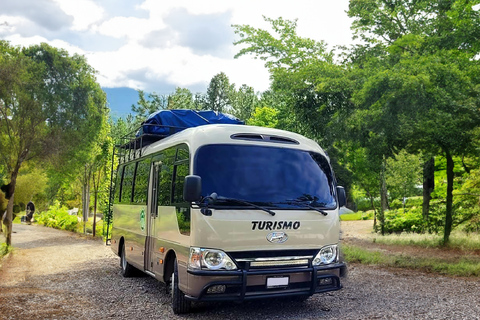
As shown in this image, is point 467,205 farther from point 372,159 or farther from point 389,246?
point 372,159

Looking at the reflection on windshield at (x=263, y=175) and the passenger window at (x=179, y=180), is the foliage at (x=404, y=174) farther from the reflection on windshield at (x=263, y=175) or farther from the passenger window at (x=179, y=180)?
the passenger window at (x=179, y=180)

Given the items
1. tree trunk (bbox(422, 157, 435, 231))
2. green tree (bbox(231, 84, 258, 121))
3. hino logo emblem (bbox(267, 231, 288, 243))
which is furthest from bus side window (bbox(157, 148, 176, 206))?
green tree (bbox(231, 84, 258, 121))

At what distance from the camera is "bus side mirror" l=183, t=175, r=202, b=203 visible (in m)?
6.64

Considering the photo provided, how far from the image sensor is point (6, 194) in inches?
805

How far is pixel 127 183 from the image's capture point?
12.1 meters

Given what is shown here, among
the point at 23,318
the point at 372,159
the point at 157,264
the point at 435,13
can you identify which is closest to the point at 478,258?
the point at 372,159

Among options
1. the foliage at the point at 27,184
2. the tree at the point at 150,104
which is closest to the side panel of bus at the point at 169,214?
the tree at the point at 150,104

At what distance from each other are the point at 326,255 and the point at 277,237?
0.94 metres

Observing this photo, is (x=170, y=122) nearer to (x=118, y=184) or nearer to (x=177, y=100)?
(x=118, y=184)

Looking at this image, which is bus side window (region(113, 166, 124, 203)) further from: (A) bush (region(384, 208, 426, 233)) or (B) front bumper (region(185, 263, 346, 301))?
(A) bush (region(384, 208, 426, 233))

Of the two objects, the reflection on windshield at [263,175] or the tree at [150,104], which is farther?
the tree at [150,104]

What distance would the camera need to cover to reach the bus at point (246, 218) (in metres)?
6.84

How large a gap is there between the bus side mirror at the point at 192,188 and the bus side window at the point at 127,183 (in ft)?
16.7

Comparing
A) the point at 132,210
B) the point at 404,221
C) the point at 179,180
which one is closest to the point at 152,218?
the point at 179,180
